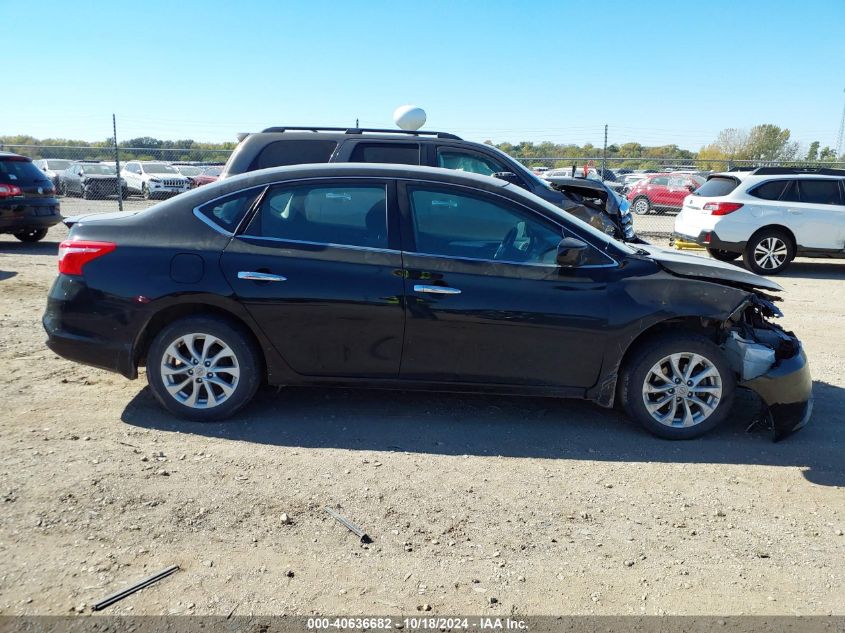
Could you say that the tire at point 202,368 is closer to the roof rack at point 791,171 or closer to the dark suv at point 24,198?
the dark suv at point 24,198

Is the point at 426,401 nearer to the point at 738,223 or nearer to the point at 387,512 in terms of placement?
the point at 387,512

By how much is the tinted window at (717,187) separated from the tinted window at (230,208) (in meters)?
10.2

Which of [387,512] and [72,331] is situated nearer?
[387,512]

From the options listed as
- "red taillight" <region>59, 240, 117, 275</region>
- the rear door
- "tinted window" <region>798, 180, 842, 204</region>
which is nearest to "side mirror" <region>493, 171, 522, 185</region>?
the rear door

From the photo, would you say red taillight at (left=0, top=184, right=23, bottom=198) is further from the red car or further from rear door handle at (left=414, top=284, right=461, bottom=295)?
the red car

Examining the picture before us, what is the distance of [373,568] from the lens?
10.7ft

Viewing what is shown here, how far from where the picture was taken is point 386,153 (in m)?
8.49

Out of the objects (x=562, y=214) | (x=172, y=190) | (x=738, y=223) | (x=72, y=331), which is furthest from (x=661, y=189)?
(x=72, y=331)

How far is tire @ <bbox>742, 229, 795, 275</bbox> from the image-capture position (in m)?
12.5

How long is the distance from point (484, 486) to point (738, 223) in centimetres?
1013

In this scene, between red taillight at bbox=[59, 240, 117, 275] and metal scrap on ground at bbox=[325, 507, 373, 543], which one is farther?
red taillight at bbox=[59, 240, 117, 275]

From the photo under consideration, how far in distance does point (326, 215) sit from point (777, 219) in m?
10.1

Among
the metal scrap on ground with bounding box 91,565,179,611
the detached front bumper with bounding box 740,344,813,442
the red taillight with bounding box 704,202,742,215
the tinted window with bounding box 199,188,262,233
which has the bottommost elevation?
the metal scrap on ground with bounding box 91,565,179,611

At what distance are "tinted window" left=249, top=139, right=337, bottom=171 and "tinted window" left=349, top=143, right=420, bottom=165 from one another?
0.32 metres
